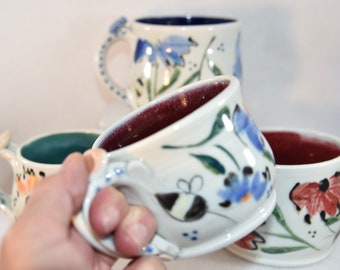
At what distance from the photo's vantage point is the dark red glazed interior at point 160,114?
14.7 inches

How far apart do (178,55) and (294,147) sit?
0.14m

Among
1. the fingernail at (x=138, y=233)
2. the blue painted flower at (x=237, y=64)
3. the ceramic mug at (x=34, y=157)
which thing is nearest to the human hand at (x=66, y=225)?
the fingernail at (x=138, y=233)

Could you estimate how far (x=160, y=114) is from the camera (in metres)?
0.39

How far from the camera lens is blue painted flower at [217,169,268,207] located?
1.03ft

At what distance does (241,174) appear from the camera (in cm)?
32

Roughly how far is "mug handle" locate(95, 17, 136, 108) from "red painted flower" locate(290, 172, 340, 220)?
205 mm

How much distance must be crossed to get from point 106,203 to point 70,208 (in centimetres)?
2

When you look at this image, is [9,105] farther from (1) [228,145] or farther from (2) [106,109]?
(1) [228,145]

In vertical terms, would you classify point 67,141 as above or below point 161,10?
below

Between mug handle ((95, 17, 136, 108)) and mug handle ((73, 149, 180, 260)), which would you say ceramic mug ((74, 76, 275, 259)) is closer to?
mug handle ((73, 149, 180, 260))

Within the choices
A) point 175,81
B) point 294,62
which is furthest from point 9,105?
point 294,62

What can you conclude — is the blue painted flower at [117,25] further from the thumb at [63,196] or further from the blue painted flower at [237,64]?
the thumb at [63,196]

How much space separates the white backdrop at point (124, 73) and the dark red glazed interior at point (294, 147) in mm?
119

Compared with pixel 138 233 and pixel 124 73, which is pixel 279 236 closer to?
pixel 138 233
